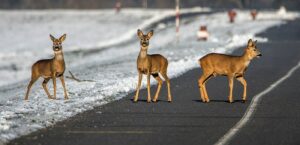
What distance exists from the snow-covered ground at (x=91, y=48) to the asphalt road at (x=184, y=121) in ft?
1.93

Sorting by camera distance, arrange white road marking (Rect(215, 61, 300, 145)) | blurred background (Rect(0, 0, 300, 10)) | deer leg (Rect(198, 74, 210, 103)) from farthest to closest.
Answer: blurred background (Rect(0, 0, 300, 10)) < deer leg (Rect(198, 74, 210, 103)) < white road marking (Rect(215, 61, 300, 145))

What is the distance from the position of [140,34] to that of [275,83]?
6205 millimetres

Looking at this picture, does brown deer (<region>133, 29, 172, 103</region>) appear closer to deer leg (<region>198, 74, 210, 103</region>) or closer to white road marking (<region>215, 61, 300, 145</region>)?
deer leg (<region>198, 74, 210, 103</region>)

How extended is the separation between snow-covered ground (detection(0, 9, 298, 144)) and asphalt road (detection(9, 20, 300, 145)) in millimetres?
589

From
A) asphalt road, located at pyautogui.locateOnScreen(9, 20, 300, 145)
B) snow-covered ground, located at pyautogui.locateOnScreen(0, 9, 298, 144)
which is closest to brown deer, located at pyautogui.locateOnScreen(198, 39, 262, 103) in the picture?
asphalt road, located at pyautogui.locateOnScreen(9, 20, 300, 145)

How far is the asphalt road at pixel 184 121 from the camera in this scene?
11305 mm

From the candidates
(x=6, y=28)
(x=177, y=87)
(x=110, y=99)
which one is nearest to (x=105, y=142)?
(x=110, y=99)

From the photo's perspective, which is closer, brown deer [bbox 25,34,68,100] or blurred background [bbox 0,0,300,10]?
brown deer [bbox 25,34,68,100]

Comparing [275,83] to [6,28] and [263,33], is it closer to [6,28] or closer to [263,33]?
[263,33]

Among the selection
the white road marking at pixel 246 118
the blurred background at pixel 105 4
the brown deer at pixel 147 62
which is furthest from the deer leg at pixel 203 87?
the blurred background at pixel 105 4

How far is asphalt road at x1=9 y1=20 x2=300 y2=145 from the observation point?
11305 millimetres

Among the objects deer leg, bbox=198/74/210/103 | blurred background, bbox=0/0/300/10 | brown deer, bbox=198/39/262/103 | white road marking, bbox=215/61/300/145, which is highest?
blurred background, bbox=0/0/300/10

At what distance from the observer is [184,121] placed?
13266 mm

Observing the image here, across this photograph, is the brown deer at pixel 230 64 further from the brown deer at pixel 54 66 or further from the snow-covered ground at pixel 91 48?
the brown deer at pixel 54 66
